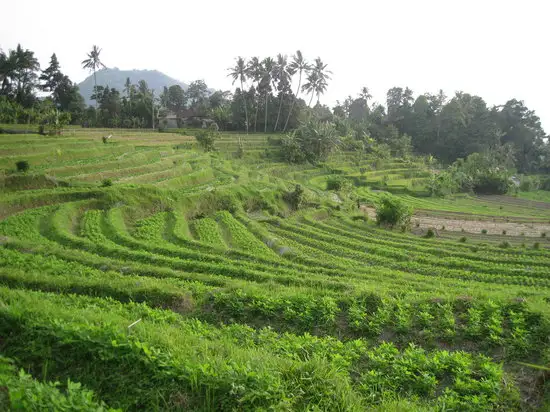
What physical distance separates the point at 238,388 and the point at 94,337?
9.07 ft

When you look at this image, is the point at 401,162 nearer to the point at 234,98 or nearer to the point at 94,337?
the point at 234,98

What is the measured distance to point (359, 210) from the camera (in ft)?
138

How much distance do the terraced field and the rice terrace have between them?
5 cm

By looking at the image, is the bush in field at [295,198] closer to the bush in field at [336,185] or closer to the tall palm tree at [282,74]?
the bush in field at [336,185]

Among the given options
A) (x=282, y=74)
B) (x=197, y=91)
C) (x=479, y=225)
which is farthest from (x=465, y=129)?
(x=197, y=91)

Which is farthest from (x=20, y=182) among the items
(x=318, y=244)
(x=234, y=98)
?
(x=234, y=98)

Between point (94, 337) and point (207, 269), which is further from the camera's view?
point (207, 269)

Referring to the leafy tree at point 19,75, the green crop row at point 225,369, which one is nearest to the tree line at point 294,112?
the leafy tree at point 19,75

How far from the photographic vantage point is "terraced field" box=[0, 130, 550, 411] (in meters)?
6.18

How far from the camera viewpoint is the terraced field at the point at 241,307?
20.3 ft

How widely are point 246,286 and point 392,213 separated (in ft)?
75.4

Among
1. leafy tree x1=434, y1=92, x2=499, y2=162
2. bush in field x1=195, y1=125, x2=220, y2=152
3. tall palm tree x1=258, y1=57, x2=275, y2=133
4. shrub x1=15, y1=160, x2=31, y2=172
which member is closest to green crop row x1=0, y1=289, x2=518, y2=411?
shrub x1=15, y1=160, x2=31, y2=172

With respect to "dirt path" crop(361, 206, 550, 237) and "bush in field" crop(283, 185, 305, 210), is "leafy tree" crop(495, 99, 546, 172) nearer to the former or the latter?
"dirt path" crop(361, 206, 550, 237)

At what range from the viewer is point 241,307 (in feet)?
35.5
